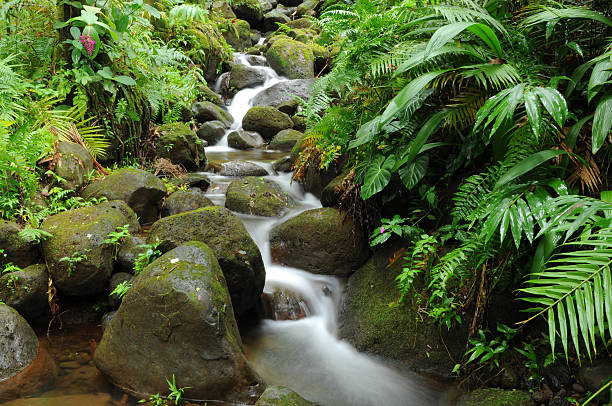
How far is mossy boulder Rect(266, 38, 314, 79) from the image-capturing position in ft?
38.4

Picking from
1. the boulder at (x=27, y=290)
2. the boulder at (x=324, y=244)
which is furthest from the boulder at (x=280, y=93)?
the boulder at (x=27, y=290)

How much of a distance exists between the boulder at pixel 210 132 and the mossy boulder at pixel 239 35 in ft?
24.5

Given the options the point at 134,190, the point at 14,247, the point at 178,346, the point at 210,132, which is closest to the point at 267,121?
the point at 210,132

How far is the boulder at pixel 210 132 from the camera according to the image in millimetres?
7961

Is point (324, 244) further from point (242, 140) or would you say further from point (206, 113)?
point (206, 113)

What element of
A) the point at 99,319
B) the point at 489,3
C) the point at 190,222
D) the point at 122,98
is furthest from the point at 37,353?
the point at 489,3

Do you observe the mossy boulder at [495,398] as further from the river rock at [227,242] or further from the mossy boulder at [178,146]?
the mossy boulder at [178,146]

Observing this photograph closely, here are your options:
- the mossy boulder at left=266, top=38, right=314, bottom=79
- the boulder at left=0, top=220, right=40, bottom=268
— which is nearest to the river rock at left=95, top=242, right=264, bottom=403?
the boulder at left=0, top=220, right=40, bottom=268

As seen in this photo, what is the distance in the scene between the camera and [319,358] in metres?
3.01

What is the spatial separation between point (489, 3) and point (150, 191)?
3720mm

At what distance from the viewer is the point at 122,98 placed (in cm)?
498

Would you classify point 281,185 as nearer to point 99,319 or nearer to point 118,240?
point 118,240

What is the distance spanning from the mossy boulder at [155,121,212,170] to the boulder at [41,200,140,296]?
2.48 meters

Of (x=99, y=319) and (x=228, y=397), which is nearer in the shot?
(x=228, y=397)
